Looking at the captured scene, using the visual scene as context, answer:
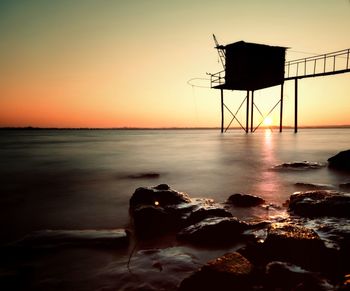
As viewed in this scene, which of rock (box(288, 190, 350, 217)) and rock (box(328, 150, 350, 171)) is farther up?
rock (box(288, 190, 350, 217))

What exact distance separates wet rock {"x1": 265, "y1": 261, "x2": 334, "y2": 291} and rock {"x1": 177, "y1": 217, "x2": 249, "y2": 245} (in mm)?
1022

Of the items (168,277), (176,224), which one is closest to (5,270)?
(168,277)

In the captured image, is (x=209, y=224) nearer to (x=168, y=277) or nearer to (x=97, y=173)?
(x=168, y=277)

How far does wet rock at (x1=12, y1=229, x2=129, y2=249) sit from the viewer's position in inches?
134

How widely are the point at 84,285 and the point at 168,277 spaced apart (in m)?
0.75

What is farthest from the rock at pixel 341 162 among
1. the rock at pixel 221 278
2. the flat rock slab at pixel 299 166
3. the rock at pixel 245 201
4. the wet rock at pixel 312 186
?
the rock at pixel 221 278

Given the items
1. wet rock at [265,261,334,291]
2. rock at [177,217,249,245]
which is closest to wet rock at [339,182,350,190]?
rock at [177,217,249,245]

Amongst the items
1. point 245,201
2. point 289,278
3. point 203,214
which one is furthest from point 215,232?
point 245,201

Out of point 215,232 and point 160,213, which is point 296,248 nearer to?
point 215,232

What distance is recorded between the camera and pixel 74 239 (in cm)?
356

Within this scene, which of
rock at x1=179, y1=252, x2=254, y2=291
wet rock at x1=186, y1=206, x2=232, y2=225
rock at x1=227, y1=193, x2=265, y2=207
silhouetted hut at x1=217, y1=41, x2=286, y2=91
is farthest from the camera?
silhouetted hut at x1=217, y1=41, x2=286, y2=91

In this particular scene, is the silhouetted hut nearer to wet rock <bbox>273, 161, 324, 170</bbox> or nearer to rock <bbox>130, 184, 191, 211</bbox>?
wet rock <bbox>273, 161, 324, 170</bbox>

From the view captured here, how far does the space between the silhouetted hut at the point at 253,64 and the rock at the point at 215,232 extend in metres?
25.0

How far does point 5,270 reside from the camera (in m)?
2.82
